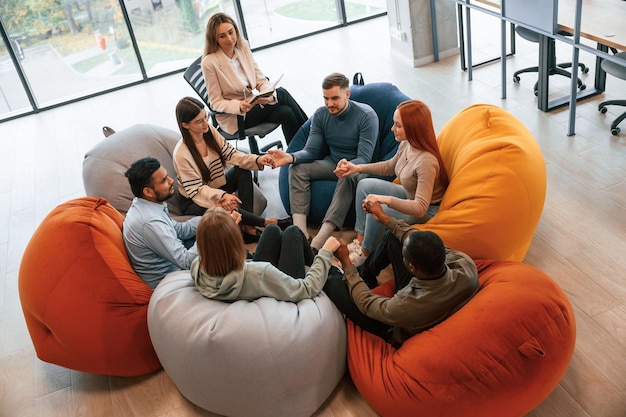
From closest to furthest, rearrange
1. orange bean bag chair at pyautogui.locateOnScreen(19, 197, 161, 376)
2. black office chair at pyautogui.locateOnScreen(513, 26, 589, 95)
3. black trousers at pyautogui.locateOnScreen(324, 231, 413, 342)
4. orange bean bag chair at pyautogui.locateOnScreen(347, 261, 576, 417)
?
orange bean bag chair at pyautogui.locateOnScreen(347, 261, 576, 417) → black trousers at pyautogui.locateOnScreen(324, 231, 413, 342) → orange bean bag chair at pyautogui.locateOnScreen(19, 197, 161, 376) → black office chair at pyautogui.locateOnScreen(513, 26, 589, 95)

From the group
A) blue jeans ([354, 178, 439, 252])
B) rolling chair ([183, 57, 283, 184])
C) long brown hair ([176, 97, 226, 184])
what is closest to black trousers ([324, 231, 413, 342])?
blue jeans ([354, 178, 439, 252])

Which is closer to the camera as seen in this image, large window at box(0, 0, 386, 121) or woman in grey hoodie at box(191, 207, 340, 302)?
woman in grey hoodie at box(191, 207, 340, 302)

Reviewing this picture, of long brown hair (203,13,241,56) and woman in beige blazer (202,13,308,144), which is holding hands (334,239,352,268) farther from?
long brown hair (203,13,241,56)

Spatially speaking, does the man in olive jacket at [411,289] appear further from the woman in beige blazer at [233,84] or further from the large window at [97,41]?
the large window at [97,41]

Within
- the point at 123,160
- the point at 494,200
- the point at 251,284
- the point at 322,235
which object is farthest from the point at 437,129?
the point at 251,284

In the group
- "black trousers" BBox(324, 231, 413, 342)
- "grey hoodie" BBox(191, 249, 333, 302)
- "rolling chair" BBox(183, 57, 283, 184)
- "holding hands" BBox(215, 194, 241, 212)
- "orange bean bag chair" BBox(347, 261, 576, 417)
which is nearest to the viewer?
"orange bean bag chair" BBox(347, 261, 576, 417)

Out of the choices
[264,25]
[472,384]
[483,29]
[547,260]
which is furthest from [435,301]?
[264,25]

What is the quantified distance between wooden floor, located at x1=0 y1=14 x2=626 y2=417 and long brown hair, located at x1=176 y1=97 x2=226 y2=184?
2.65 feet

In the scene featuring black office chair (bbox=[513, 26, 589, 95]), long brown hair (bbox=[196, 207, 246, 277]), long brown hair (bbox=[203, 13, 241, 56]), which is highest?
long brown hair (bbox=[203, 13, 241, 56])

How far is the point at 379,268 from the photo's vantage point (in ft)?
10.8

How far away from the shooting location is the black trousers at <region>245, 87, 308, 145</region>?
446 cm

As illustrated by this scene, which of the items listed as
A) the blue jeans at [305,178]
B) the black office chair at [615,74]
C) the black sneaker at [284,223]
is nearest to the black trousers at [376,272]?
the blue jeans at [305,178]

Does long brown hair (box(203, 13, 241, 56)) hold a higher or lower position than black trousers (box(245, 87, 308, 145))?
higher

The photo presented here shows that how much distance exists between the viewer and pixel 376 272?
3316mm
